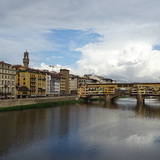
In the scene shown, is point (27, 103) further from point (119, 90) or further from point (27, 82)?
point (119, 90)

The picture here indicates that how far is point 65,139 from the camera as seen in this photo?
33.1 m

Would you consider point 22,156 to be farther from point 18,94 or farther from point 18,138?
point 18,94

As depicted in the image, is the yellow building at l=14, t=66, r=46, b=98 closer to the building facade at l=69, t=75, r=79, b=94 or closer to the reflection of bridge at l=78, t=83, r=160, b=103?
the reflection of bridge at l=78, t=83, r=160, b=103

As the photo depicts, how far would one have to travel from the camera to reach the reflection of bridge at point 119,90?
330 feet

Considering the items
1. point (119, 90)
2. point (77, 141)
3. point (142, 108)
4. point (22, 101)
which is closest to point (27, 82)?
point (22, 101)

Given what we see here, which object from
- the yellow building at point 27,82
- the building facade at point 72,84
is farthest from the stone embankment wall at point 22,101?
the building facade at point 72,84

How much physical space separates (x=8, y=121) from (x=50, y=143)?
1874 centimetres

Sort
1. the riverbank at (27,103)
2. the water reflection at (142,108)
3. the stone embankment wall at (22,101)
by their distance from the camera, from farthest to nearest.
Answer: the stone embankment wall at (22,101)
the riverbank at (27,103)
the water reflection at (142,108)

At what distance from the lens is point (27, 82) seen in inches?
3401

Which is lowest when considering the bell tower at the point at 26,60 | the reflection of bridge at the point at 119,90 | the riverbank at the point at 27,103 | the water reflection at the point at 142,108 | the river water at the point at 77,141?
the river water at the point at 77,141

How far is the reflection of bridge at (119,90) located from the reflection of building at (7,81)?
138 ft

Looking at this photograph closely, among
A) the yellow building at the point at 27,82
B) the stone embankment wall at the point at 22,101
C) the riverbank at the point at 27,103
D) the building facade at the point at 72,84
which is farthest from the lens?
the building facade at the point at 72,84

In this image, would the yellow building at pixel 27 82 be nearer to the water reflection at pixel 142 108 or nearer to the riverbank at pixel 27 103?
the riverbank at pixel 27 103

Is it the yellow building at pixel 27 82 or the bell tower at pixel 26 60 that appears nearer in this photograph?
the yellow building at pixel 27 82
